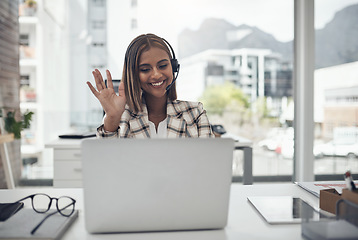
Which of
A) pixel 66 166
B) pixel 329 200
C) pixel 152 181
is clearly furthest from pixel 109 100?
pixel 66 166

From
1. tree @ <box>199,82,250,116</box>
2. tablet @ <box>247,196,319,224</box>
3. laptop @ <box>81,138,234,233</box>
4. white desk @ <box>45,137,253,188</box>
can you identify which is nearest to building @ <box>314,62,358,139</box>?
tree @ <box>199,82,250,116</box>

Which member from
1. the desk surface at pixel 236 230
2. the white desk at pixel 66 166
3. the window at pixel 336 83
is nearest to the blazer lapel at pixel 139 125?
the desk surface at pixel 236 230

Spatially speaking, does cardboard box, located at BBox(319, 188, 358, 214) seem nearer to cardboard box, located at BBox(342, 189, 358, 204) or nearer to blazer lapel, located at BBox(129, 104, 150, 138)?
cardboard box, located at BBox(342, 189, 358, 204)

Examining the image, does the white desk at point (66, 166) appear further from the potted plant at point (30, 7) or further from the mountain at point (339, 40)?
the mountain at point (339, 40)

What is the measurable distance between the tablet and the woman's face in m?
0.65

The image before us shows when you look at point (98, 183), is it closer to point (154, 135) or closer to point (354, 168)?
point (154, 135)

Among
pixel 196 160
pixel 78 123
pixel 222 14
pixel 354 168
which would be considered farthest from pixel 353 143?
pixel 196 160

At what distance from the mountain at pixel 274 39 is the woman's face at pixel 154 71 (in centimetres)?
204

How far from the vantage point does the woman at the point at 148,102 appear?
137 cm

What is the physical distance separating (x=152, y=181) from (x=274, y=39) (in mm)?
3121

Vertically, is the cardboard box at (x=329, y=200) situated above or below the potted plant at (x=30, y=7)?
below

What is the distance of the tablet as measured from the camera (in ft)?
2.68

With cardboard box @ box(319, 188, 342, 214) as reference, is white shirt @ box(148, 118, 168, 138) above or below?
above

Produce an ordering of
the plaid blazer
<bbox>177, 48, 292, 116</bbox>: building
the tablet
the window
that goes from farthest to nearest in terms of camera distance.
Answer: <bbox>177, 48, 292, 116</bbox>: building, the window, the plaid blazer, the tablet
